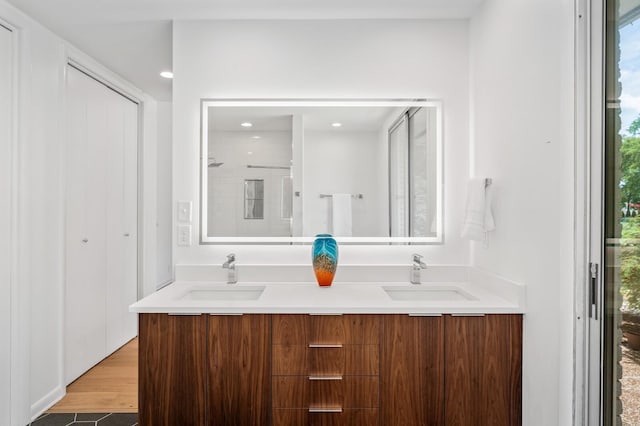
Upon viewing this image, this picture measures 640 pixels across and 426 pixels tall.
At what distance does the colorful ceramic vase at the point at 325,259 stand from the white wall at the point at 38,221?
5.63 feet

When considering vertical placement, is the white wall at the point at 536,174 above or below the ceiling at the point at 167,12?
below

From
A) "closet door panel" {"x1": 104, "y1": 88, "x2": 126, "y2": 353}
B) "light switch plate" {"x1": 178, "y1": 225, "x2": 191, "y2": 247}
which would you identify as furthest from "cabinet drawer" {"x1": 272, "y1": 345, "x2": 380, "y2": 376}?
"closet door panel" {"x1": 104, "y1": 88, "x2": 126, "y2": 353}

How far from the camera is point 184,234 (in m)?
2.28

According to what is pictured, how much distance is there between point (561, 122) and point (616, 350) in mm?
828

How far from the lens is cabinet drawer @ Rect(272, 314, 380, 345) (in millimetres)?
1704

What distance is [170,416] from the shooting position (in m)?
1.70

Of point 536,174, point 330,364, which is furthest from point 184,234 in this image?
point 536,174

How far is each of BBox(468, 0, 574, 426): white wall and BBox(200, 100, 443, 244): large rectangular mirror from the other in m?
0.41

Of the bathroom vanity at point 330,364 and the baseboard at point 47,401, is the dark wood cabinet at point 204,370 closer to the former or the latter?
the bathroom vanity at point 330,364

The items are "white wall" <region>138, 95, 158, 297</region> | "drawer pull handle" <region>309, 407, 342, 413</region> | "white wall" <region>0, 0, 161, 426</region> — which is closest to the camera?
"drawer pull handle" <region>309, 407, 342, 413</region>

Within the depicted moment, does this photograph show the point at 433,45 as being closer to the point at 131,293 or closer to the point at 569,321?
the point at 569,321

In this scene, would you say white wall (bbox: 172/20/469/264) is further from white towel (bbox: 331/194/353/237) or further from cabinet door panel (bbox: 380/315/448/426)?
cabinet door panel (bbox: 380/315/448/426)

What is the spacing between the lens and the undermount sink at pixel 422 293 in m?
2.17

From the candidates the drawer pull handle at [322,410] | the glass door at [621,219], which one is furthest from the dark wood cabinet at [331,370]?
the glass door at [621,219]
